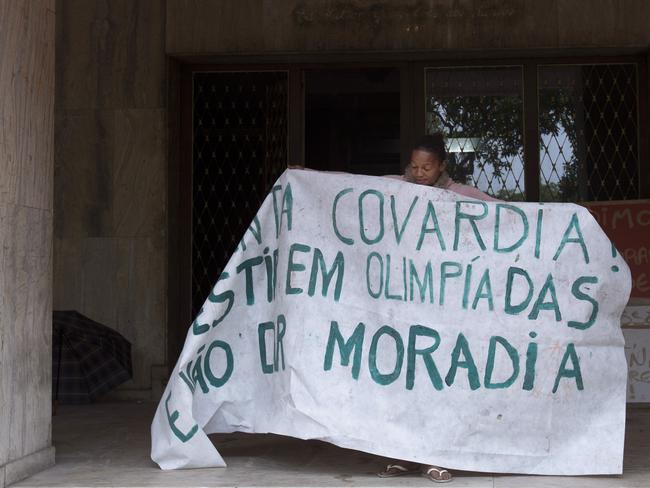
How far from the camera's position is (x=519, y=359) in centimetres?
509

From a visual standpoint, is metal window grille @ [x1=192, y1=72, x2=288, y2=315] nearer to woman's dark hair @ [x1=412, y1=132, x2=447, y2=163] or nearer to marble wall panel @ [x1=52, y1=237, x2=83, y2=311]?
marble wall panel @ [x1=52, y1=237, x2=83, y2=311]

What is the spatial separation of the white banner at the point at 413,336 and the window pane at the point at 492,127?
10.5 feet

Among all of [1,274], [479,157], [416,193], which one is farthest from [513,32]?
[1,274]

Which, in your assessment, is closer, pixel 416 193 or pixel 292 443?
pixel 416 193

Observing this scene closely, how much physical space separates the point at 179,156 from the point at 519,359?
4.35 metres

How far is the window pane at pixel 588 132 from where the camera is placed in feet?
27.3

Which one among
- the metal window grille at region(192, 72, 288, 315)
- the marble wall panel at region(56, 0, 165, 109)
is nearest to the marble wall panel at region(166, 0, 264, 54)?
the marble wall panel at region(56, 0, 165, 109)

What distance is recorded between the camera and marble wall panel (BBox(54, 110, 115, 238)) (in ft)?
27.6

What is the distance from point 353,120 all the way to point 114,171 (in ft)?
7.07

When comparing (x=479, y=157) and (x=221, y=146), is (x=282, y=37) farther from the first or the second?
(x=479, y=157)

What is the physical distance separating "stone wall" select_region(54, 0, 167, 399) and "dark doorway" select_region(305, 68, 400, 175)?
1331 millimetres

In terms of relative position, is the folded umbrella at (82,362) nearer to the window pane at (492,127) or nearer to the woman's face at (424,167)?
the window pane at (492,127)

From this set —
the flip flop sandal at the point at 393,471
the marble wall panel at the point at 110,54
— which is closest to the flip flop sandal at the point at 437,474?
the flip flop sandal at the point at 393,471

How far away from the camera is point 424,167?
5.42 m
